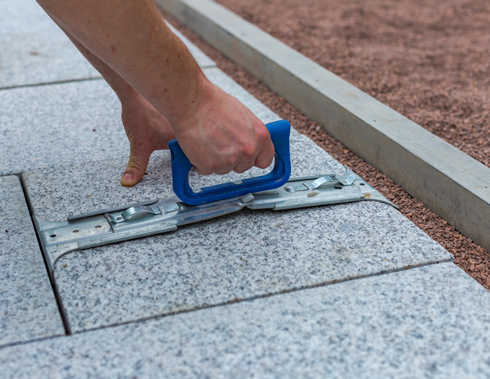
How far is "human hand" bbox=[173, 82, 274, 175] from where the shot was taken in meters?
1.65

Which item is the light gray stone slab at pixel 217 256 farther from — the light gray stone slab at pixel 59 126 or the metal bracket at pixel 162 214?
the light gray stone slab at pixel 59 126

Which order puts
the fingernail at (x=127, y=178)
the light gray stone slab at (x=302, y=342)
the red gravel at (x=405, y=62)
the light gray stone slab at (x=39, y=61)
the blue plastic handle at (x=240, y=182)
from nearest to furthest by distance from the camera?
the light gray stone slab at (x=302, y=342) → the blue plastic handle at (x=240, y=182) → the fingernail at (x=127, y=178) → the red gravel at (x=405, y=62) → the light gray stone slab at (x=39, y=61)

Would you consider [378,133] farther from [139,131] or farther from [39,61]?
[39,61]

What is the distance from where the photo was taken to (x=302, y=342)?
56.8 inches

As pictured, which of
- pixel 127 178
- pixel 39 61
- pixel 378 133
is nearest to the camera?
pixel 127 178

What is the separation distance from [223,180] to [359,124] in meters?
0.81

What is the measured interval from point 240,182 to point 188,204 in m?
0.21

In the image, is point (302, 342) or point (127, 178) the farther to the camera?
point (127, 178)

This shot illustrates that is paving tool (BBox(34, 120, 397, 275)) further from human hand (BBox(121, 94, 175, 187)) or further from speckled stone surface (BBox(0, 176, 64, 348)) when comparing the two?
human hand (BBox(121, 94, 175, 187))

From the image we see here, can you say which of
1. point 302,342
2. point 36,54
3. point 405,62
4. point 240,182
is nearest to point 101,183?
point 240,182

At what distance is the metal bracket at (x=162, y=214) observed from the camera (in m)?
1.84

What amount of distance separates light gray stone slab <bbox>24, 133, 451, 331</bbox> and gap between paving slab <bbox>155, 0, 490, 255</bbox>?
24 cm

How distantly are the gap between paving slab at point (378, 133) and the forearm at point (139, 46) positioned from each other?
108cm

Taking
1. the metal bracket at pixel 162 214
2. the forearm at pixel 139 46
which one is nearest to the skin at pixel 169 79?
the forearm at pixel 139 46
